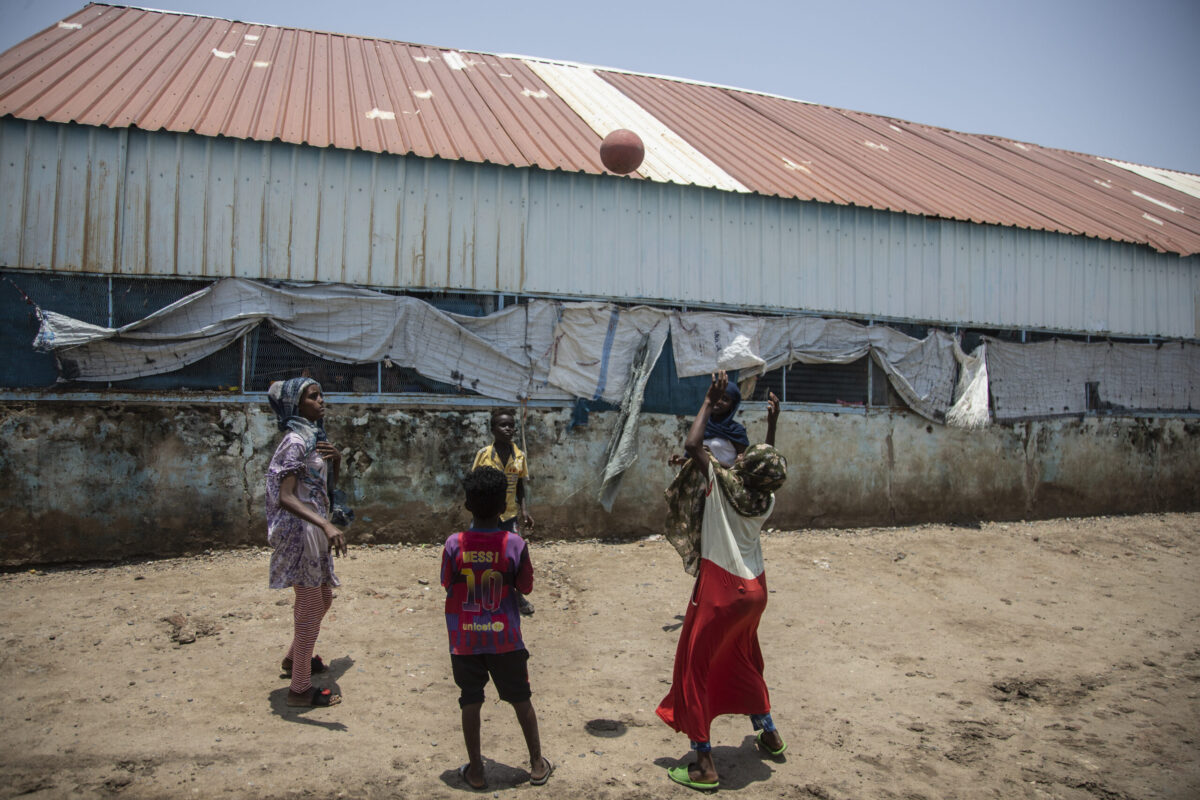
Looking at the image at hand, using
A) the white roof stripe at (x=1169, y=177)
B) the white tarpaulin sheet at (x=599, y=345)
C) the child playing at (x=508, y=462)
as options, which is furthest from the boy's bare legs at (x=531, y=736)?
the white roof stripe at (x=1169, y=177)

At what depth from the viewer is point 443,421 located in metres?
7.42

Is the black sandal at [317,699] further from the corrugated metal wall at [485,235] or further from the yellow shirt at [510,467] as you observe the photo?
the corrugated metal wall at [485,235]

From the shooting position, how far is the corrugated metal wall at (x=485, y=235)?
6699 millimetres

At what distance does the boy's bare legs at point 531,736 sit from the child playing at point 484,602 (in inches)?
0.4

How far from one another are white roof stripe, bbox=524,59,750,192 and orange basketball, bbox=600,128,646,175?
190 millimetres

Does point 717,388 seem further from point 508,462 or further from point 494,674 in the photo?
point 508,462

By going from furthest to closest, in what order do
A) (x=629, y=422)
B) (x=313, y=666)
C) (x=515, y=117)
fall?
(x=515, y=117) → (x=629, y=422) → (x=313, y=666)

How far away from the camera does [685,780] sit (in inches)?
134

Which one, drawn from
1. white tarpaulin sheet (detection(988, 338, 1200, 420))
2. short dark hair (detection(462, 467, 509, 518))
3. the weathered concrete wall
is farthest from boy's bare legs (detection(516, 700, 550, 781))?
white tarpaulin sheet (detection(988, 338, 1200, 420))

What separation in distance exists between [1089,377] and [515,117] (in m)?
8.12

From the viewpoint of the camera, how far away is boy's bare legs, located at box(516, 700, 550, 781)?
3.22 m

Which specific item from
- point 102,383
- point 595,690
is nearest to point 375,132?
point 102,383

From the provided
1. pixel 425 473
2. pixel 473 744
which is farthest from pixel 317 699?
pixel 425 473

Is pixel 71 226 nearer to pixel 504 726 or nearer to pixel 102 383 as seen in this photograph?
pixel 102 383
